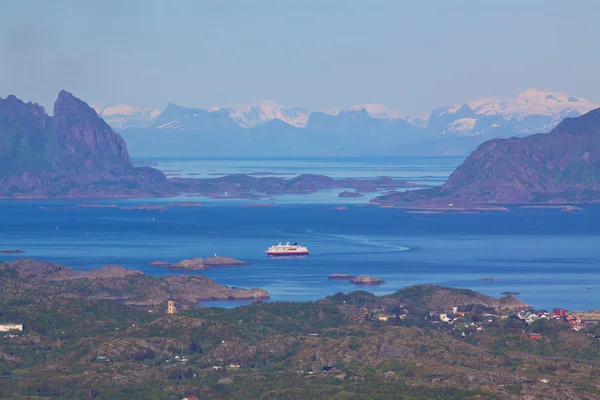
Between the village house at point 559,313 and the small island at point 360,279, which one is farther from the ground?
the village house at point 559,313

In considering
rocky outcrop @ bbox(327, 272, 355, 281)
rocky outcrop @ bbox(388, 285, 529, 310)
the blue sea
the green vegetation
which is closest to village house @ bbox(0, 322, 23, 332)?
the green vegetation

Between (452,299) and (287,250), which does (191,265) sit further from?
(452,299)

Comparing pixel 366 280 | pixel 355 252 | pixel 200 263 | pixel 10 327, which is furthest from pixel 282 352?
pixel 355 252

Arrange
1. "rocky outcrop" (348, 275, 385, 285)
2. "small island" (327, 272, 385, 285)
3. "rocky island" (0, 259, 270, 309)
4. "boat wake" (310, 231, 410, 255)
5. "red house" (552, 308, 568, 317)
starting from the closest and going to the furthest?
"red house" (552, 308, 568, 317)
"rocky island" (0, 259, 270, 309)
"rocky outcrop" (348, 275, 385, 285)
"small island" (327, 272, 385, 285)
"boat wake" (310, 231, 410, 255)

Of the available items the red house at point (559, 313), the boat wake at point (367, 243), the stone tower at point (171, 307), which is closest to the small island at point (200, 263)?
the boat wake at point (367, 243)

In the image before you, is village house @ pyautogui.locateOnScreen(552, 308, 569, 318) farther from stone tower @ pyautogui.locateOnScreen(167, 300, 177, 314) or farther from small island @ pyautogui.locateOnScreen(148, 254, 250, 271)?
small island @ pyautogui.locateOnScreen(148, 254, 250, 271)

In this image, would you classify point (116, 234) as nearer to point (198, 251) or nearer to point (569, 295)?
point (198, 251)

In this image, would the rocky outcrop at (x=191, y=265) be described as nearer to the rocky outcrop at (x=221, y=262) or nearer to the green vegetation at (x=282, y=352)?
the rocky outcrop at (x=221, y=262)

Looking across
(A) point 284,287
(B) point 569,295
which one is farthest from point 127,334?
(B) point 569,295

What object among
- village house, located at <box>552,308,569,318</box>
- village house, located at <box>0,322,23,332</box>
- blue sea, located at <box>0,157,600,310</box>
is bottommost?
blue sea, located at <box>0,157,600,310</box>
